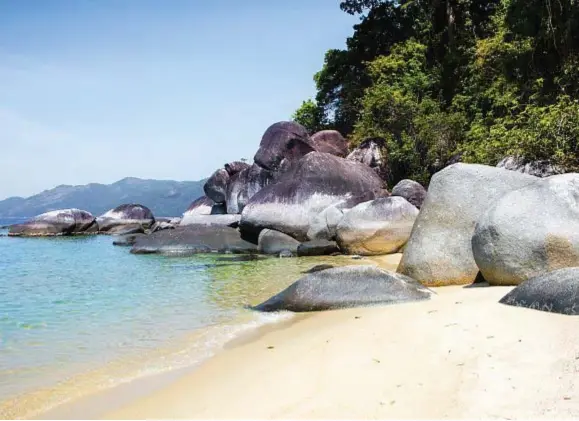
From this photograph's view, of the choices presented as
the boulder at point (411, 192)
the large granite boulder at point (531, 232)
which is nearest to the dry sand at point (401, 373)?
the large granite boulder at point (531, 232)

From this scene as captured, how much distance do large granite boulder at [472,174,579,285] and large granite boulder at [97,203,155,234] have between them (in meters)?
27.1

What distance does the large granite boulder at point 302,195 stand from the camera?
1694cm

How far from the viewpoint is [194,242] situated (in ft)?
57.4

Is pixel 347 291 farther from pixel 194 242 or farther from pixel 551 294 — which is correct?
pixel 194 242

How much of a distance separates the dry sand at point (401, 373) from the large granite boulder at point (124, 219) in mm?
27786

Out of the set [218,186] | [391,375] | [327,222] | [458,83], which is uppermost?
[458,83]

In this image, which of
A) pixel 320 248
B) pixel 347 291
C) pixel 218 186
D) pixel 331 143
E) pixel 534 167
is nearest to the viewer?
pixel 347 291

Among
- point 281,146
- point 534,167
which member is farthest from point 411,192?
point 281,146

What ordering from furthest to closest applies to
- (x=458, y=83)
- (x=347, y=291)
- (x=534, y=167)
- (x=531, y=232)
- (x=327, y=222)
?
(x=458, y=83) < (x=327, y=222) < (x=534, y=167) < (x=347, y=291) < (x=531, y=232)

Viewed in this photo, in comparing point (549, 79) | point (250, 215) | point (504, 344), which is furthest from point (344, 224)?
point (504, 344)

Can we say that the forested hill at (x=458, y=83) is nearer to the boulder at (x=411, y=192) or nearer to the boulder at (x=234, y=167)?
the boulder at (x=411, y=192)

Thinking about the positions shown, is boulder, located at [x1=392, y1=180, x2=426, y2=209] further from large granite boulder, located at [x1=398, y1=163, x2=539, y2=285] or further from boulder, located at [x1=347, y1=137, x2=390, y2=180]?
large granite boulder, located at [x1=398, y1=163, x2=539, y2=285]

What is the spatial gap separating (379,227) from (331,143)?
11.8 m

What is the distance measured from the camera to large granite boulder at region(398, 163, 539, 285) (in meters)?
7.47
